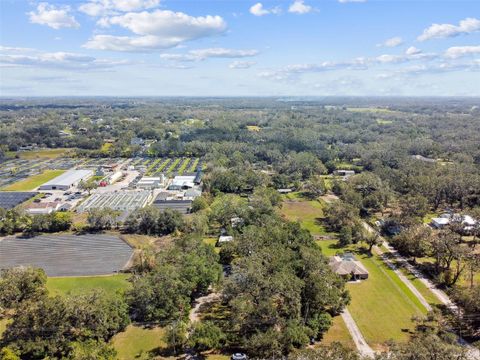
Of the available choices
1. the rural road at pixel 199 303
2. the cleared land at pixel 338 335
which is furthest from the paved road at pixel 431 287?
the rural road at pixel 199 303

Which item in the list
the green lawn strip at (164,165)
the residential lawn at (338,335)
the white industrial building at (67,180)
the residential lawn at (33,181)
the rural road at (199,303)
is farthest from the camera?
the green lawn strip at (164,165)

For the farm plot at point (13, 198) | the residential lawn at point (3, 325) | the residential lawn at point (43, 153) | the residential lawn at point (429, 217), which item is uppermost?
the residential lawn at point (43, 153)

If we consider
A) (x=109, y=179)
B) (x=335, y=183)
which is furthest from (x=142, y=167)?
(x=335, y=183)

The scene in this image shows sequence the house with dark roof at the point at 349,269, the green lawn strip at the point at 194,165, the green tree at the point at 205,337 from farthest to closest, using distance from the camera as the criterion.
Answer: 1. the green lawn strip at the point at 194,165
2. the house with dark roof at the point at 349,269
3. the green tree at the point at 205,337

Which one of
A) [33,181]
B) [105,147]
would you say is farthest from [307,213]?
[105,147]

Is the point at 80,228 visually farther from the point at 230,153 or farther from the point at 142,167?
the point at 230,153

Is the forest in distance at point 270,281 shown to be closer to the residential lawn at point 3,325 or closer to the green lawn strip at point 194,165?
the residential lawn at point 3,325

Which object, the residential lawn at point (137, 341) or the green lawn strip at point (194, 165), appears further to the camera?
the green lawn strip at point (194, 165)
